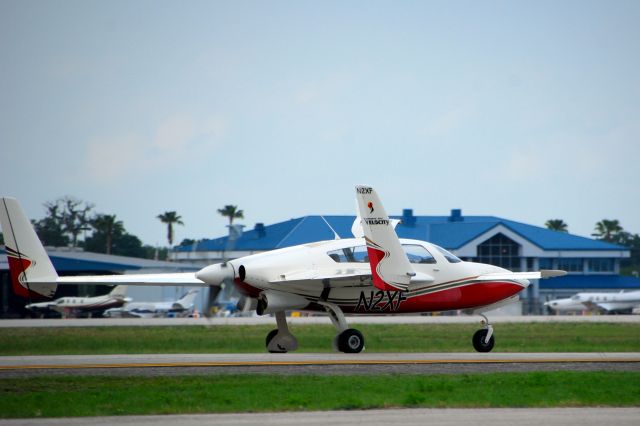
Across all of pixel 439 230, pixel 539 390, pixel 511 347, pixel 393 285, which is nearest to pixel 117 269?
pixel 439 230

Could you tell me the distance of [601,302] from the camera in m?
90.2

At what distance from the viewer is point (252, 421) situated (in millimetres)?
13984

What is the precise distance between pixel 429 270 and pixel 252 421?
13.8 metres

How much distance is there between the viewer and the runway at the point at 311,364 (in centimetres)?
2067

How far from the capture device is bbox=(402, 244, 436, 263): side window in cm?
2706

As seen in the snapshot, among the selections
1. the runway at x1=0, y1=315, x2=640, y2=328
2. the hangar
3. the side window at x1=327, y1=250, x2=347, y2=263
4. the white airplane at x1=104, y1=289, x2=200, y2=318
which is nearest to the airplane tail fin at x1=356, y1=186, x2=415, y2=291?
the side window at x1=327, y1=250, x2=347, y2=263

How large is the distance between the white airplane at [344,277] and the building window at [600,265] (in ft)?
254

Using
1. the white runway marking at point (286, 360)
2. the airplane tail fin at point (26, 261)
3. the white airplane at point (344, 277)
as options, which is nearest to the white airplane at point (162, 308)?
the airplane tail fin at point (26, 261)

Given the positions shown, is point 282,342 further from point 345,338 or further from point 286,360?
point 286,360

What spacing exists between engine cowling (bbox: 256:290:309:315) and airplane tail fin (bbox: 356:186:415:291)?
90.7 inches

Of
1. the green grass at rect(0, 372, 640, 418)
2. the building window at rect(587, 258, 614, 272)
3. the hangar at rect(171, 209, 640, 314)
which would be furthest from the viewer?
the building window at rect(587, 258, 614, 272)

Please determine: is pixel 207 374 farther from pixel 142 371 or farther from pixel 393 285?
pixel 393 285

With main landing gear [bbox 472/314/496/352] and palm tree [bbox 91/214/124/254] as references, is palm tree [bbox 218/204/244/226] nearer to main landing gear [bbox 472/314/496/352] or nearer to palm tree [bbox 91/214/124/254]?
palm tree [bbox 91/214/124/254]

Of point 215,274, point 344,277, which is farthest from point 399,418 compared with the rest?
point 344,277
